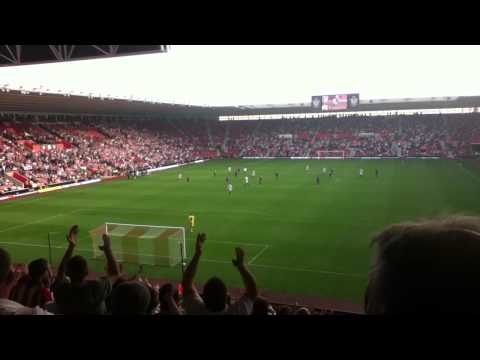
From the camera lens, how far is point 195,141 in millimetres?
79375

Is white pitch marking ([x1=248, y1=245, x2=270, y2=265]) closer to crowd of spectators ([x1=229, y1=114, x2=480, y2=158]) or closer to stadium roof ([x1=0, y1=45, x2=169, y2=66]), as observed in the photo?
stadium roof ([x1=0, y1=45, x2=169, y2=66])

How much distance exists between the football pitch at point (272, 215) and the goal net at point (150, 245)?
48 centimetres

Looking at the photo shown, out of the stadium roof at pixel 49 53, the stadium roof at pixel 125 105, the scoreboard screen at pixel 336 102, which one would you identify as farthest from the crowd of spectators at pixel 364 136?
the stadium roof at pixel 49 53

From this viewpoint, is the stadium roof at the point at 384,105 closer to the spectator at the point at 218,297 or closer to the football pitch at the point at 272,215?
the football pitch at the point at 272,215

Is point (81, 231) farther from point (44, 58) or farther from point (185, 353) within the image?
point (185, 353)

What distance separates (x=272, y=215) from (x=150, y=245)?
1012 centimetres

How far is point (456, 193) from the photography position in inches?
1196

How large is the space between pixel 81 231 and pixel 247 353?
75.7 feet

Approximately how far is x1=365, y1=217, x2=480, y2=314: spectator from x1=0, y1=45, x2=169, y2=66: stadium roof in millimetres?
13850

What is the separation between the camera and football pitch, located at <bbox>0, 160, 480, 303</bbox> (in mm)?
16094

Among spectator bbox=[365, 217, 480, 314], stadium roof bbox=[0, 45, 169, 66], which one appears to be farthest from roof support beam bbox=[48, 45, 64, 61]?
spectator bbox=[365, 217, 480, 314]

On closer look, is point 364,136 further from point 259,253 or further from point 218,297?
point 218,297
